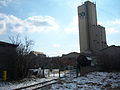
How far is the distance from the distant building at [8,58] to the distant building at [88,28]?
52281 mm

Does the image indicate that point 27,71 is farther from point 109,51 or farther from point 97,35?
point 97,35

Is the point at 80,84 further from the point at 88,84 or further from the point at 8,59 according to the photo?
the point at 8,59

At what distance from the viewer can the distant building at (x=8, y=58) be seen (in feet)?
73.7

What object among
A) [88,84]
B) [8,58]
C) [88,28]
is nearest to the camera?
[88,84]

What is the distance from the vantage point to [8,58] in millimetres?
23297

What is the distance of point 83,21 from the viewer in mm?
75562

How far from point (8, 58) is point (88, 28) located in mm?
55533

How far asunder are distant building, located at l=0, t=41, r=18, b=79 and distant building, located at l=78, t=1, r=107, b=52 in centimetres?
5228

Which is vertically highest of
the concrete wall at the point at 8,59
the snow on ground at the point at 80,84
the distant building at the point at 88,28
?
the distant building at the point at 88,28

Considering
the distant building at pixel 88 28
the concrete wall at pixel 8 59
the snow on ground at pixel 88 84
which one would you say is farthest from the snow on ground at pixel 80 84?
the distant building at pixel 88 28

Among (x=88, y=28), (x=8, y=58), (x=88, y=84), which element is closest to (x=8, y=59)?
(x=8, y=58)

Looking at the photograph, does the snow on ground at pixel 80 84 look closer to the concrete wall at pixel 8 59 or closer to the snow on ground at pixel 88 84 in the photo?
the snow on ground at pixel 88 84

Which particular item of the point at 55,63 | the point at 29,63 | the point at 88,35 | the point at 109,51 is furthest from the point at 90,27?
the point at 29,63

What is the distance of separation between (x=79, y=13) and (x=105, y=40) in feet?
66.3
